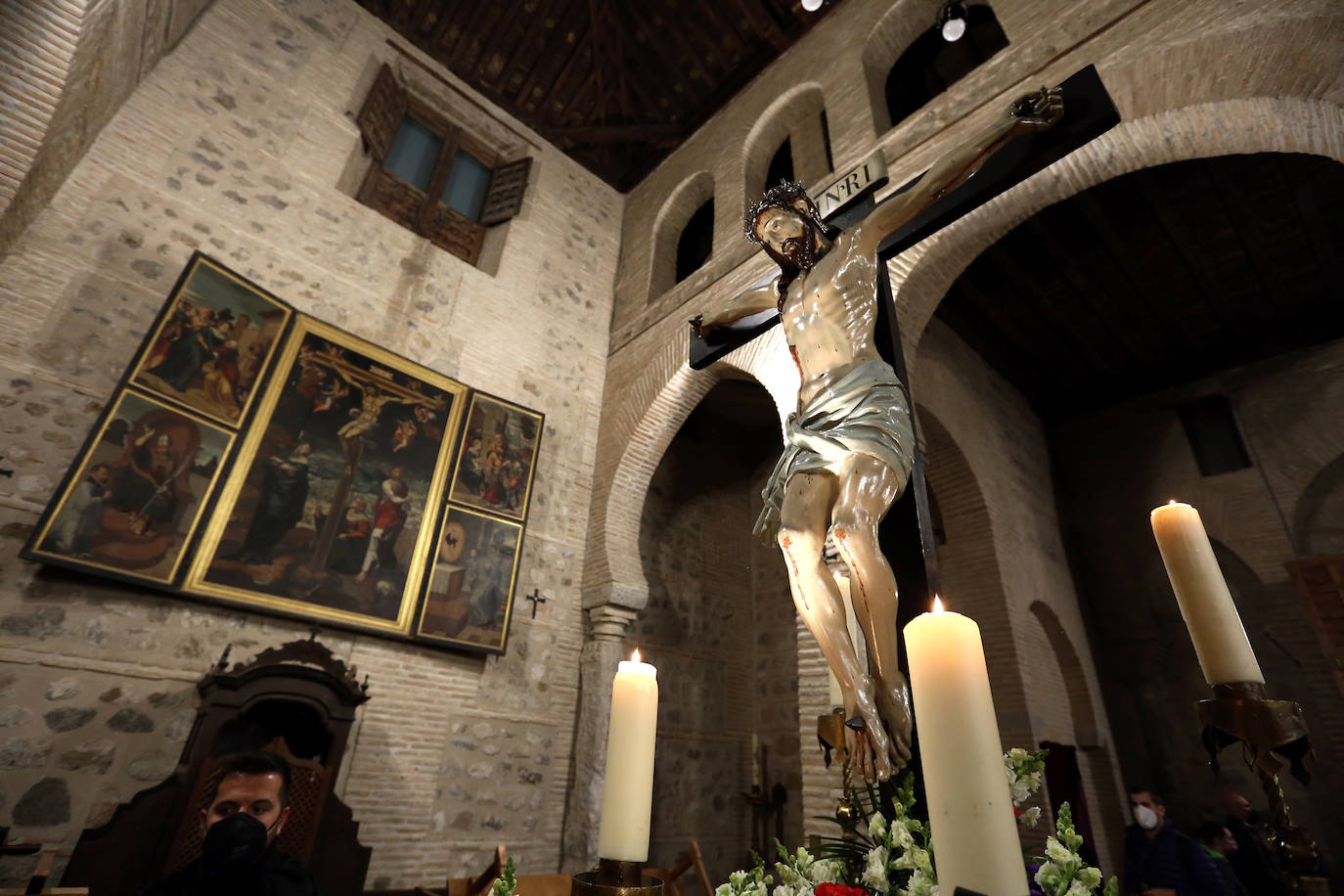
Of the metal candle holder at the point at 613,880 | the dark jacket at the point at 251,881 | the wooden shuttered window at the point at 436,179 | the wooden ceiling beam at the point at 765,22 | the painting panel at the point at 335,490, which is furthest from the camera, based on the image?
the wooden ceiling beam at the point at 765,22

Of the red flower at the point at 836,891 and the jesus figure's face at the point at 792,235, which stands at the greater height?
the jesus figure's face at the point at 792,235

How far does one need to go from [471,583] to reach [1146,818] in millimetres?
4660

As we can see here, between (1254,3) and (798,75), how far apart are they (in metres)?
4.22

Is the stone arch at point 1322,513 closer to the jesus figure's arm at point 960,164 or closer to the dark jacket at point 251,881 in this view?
the jesus figure's arm at point 960,164

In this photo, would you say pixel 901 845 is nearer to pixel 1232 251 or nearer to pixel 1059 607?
pixel 1059 607

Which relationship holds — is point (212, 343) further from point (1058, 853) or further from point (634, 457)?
point (1058, 853)

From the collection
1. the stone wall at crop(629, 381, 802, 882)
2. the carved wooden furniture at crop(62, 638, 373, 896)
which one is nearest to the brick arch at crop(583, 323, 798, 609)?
the stone wall at crop(629, 381, 802, 882)

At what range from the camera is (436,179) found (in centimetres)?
725

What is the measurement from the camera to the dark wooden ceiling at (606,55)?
731 cm

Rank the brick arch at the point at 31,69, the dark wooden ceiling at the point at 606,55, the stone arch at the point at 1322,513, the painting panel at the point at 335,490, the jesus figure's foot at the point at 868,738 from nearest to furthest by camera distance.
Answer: the jesus figure's foot at the point at 868,738, the brick arch at the point at 31,69, the painting panel at the point at 335,490, the stone arch at the point at 1322,513, the dark wooden ceiling at the point at 606,55

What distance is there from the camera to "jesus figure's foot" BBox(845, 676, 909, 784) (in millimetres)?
1465

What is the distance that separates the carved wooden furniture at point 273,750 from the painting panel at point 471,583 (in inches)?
29.8

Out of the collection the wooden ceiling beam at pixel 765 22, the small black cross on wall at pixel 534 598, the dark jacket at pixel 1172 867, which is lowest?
the dark jacket at pixel 1172 867

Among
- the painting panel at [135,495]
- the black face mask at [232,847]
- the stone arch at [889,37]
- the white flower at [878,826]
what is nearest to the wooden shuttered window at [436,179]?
the painting panel at [135,495]
